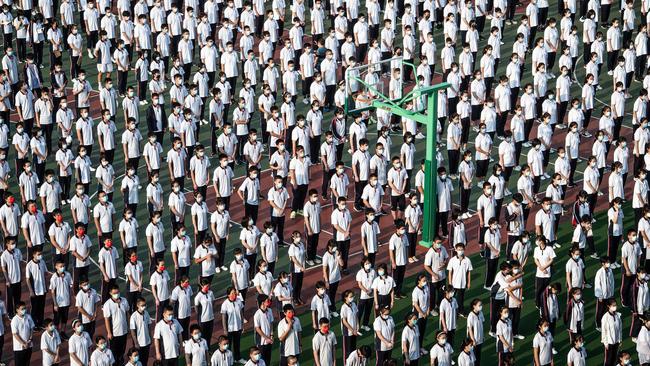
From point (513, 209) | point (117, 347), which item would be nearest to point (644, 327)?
point (513, 209)

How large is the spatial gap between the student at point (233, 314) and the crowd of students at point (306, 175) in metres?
0.04

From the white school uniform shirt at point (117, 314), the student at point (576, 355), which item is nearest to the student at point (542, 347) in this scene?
the student at point (576, 355)

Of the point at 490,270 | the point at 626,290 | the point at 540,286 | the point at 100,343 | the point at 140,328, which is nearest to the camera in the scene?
the point at 100,343

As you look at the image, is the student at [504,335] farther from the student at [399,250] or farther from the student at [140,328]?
the student at [140,328]

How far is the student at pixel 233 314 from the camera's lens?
2419 centimetres

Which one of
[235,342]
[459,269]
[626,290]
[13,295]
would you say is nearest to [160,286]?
[235,342]

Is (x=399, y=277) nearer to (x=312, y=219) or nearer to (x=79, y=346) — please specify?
(x=312, y=219)

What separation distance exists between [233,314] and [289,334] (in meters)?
1.07

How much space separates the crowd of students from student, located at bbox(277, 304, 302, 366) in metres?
0.03

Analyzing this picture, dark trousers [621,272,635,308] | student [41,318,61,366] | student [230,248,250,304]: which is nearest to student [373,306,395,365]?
student [230,248,250,304]

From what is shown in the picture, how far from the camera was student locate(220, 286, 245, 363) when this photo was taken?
79.4 feet

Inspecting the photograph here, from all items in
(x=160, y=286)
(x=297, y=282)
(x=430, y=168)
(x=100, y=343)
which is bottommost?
(x=297, y=282)

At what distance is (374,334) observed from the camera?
25.5 metres

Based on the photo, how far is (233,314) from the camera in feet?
79.8
